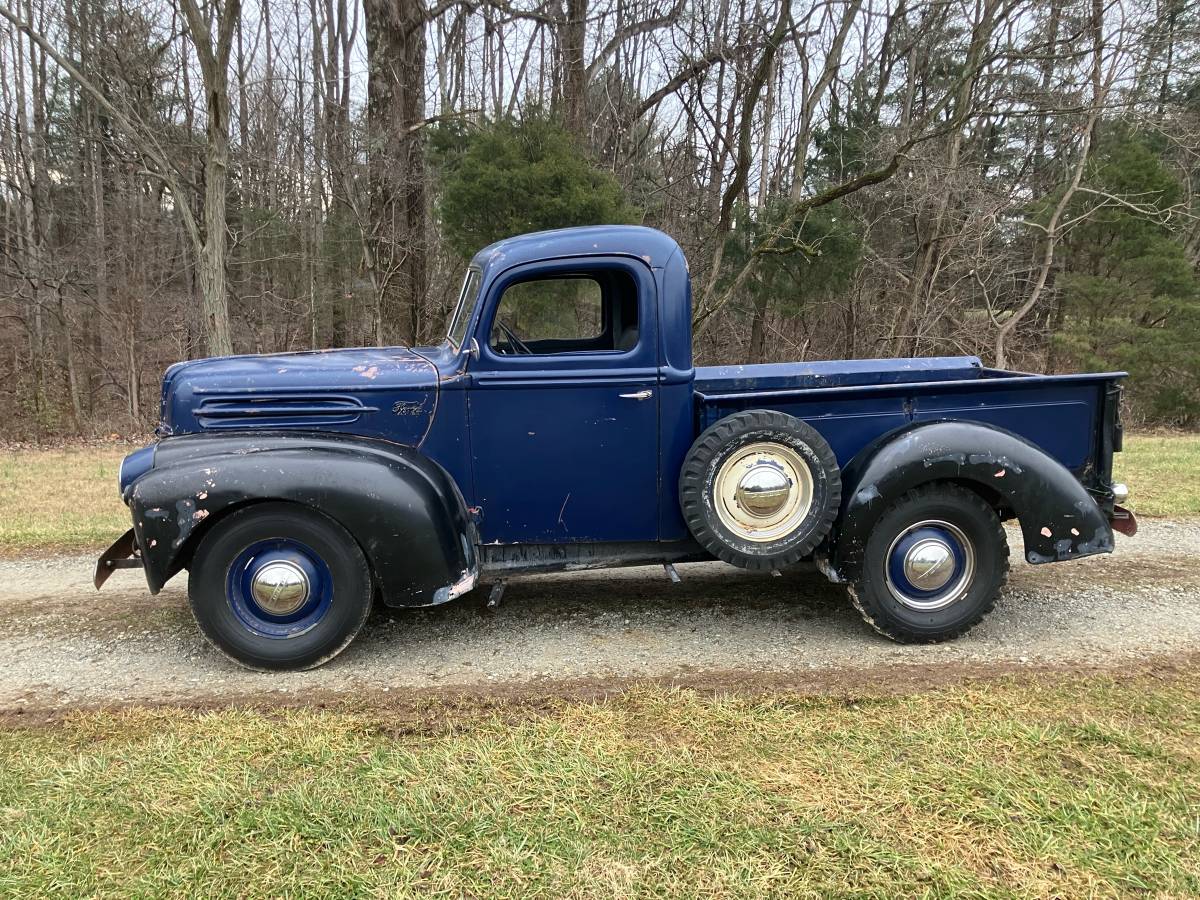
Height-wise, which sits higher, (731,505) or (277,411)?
(277,411)

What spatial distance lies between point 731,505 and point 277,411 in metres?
2.34

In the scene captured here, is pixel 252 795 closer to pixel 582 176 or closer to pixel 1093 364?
pixel 582 176

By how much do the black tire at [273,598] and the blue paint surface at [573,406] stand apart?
Answer: 1.72 ft

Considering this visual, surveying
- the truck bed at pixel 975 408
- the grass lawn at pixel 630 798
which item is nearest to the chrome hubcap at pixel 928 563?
the truck bed at pixel 975 408

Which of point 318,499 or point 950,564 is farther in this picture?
point 950,564

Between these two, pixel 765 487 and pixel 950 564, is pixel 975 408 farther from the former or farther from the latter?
pixel 765 487

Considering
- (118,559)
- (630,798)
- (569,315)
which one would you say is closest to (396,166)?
(569,315)

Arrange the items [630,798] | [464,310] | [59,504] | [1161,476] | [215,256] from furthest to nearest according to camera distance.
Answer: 1. [215,256]
2. [1161,476]
3. [59,504]
4. [464,310]
5. [630,798]

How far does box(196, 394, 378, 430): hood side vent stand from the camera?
382 centimetres

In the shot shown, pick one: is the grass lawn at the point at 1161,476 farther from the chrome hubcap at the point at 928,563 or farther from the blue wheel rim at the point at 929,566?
the chrome hubcap at the point at 928,563

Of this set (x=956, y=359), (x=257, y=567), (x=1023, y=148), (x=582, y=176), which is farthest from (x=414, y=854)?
(x=1023, y=148)

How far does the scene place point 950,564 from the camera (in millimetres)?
3816

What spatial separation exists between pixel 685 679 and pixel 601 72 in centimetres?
1450

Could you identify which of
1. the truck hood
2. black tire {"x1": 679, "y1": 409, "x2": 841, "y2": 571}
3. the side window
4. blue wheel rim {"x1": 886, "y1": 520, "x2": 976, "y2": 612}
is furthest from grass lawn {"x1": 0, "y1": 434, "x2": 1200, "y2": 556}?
black tire {"x1": 679, "y1": 409, "x2": 841, "y2": 571}
